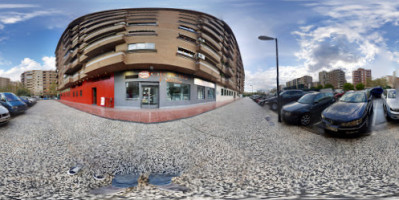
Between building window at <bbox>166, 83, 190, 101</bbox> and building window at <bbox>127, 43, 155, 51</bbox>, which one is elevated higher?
building window at <bbox>127, 43, 155, 51</bbox>

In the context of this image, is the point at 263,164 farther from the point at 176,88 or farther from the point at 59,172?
the point at 176,88

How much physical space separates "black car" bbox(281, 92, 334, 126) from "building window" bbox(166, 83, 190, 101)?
1136cm

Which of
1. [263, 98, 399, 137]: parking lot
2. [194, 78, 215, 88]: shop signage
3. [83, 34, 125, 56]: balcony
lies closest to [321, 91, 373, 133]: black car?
[263, 98, 399, 137]: parking lot

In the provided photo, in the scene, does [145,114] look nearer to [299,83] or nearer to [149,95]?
[149,95]

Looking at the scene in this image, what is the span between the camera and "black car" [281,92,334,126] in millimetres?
6535

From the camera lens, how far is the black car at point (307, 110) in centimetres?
654

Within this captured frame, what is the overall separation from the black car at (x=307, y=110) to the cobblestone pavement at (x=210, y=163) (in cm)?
112

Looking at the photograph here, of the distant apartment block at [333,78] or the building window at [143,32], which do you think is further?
the distant apartment block at [333,78]

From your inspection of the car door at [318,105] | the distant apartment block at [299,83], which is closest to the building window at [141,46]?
the car door at [318,105]

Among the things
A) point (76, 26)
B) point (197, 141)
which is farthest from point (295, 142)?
point (76, 26)

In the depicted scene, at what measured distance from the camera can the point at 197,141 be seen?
484 cm

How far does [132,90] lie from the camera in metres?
14.8

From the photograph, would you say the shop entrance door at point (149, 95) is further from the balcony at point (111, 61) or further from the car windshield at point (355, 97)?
the car windshield at point (355, 97)

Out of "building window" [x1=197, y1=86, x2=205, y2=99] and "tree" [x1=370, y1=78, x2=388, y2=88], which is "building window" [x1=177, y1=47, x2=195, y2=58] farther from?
"tree" [x1=370, y1=78, x2=388, y2=88]
